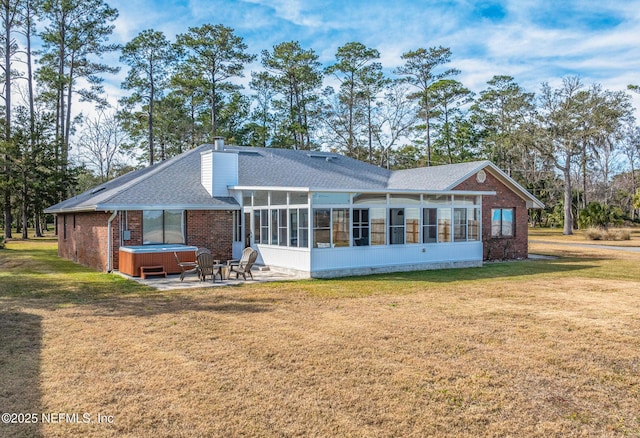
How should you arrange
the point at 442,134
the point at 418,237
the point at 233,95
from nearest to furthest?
1. the point at 418,237
2. the point at 233,95
3. the point at 442,134

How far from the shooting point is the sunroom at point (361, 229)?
13836 mm

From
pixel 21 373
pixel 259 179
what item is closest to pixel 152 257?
pixel 259 179

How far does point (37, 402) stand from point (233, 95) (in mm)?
36492

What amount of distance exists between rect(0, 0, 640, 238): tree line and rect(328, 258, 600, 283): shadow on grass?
68.2ft

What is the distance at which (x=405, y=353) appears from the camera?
6375 mm

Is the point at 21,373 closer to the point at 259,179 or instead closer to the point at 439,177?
the point at 259,179

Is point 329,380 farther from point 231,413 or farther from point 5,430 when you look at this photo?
point 5,430

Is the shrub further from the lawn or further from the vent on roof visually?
the lawn

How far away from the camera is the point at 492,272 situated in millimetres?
15055

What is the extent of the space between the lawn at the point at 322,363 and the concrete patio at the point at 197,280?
118 cm

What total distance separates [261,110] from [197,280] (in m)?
30.5

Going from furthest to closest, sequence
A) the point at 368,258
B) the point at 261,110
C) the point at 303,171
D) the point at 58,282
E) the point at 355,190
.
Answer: the point at 261,110, the point at 303,171, the point at 368,258, the point at 355,190, the point at 58,282

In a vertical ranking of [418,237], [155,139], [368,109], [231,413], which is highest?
[368,109]

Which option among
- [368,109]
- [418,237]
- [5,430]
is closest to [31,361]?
[5,430]
